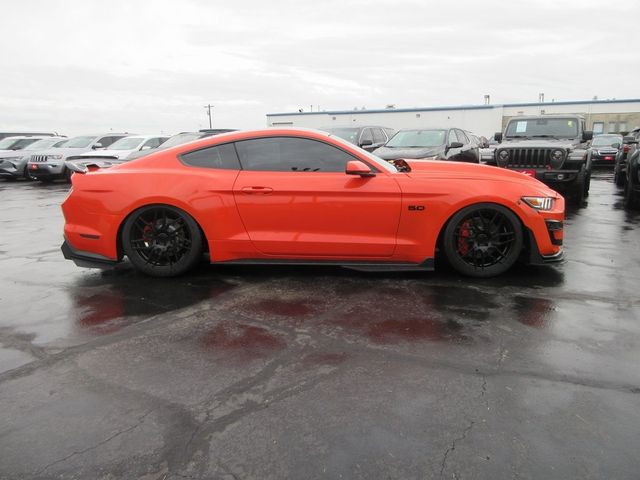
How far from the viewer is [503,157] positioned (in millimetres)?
10320

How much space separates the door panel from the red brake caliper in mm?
651

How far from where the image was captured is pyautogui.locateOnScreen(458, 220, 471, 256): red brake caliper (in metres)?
4.64

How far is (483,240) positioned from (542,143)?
21.6 feet

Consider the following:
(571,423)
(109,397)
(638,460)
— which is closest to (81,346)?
(109,397)

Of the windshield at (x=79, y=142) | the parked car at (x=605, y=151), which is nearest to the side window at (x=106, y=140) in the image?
the windshield at (x=79, y=142)

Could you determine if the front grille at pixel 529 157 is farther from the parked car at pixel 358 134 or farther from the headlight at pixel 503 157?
the parked car at pixel 358 134

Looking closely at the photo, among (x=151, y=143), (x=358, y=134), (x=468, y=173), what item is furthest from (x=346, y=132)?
(x=468, y=173)

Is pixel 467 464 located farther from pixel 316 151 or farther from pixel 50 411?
pixel 316 151

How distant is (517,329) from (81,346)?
3.04 meters

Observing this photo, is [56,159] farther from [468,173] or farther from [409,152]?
[468,173]

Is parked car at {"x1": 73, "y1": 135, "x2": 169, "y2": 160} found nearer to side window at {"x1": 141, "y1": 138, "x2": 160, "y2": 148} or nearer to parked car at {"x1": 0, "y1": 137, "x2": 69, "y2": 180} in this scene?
side window at {"x1": 141, "y1": 138, "x2": 160, "y2": 148}

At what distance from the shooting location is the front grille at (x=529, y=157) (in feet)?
32.2

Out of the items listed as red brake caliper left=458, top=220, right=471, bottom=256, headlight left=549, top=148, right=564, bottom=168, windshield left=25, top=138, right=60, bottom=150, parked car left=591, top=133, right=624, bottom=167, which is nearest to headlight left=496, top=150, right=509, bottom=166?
headlight left=549, top=148, right=564, bottom=168

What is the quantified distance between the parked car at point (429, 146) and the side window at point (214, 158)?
6.32 meters
